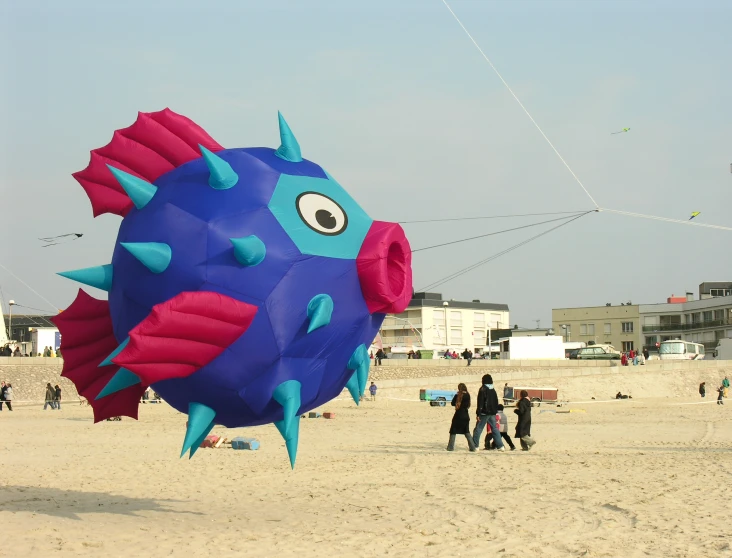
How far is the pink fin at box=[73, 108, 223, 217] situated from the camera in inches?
410

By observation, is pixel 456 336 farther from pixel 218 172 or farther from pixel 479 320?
pixel 218 172

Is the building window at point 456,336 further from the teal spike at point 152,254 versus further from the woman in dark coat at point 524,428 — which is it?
the teal spike at point 152,254

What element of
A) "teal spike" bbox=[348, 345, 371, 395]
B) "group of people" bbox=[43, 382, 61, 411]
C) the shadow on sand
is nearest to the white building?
"group of people" bbox=[43, 382, 61, 411]

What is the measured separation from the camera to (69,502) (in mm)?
14234

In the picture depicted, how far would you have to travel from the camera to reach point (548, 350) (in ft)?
221

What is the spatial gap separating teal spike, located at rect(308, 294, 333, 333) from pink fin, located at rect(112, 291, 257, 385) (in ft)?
1.76

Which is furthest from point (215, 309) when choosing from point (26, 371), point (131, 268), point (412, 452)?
point (26, 371)

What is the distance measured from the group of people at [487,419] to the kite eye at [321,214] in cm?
1076

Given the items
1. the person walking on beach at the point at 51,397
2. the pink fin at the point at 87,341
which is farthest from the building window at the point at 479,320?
the pink fin at the point at 87,341

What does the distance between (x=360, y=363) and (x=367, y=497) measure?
506 cm

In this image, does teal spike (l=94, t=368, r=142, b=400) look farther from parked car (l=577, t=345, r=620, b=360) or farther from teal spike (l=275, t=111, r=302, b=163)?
parked car (l=577, t=345, r=620, b=360)

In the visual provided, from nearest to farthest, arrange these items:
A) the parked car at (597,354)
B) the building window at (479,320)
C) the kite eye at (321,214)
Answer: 1. the kite eye at (321,214)
2. the parked car at (597,354)
3. the building window at (479,320)

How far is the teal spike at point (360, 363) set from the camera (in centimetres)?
1004

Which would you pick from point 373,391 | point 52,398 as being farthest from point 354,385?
point 373,391
